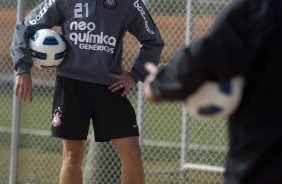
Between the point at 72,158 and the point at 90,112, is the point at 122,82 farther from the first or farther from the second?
the point at 72,158

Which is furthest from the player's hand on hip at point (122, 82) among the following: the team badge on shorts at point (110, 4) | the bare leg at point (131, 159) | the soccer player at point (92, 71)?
the team badge on shorts at point (110, 4)

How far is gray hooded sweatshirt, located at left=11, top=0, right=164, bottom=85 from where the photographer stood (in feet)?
19.1

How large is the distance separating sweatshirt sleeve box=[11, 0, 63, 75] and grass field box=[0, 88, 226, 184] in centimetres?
235

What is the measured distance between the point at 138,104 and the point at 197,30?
0.92 metres

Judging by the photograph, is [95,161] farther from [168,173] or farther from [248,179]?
[248,179]

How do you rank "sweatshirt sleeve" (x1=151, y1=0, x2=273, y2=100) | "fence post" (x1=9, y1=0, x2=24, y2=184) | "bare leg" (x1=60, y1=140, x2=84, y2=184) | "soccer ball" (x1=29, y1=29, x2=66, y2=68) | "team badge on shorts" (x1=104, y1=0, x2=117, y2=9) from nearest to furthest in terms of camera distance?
"sweatshirt sleeve" (x1=151, y1=0, x2=273, y2=100) < "soccer ball" (x1=29, y1=29, x2=66, y2=68) < "team badge on shorts" (x1=104, y1=0, x2=117, y2=9) < "bare leg" (x1=60, y1=140, x2=84, y2=184) < "fence post" (x1=9, y1=0, x2=24, y2=184)

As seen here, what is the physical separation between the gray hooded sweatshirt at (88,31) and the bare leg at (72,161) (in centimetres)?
53

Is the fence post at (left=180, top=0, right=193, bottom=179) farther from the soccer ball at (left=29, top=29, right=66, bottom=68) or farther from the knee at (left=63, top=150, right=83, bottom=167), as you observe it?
the soccer ball at (left=29, top=29, right=66, bottom=68)

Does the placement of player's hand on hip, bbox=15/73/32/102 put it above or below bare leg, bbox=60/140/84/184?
above

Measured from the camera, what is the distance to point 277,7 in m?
3.19

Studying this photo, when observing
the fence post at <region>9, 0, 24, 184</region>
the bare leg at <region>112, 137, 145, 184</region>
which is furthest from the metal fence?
the bare leg at <region>112, 137, 145, 184</region>

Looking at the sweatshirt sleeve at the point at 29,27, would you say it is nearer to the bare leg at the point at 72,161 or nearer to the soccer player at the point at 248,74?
the bare leg at the point at 72,161

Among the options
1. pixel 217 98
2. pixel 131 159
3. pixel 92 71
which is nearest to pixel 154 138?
pixel 131 159

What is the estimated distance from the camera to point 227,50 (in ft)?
10.4
